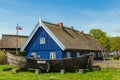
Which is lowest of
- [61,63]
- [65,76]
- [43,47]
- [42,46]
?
[65,76]

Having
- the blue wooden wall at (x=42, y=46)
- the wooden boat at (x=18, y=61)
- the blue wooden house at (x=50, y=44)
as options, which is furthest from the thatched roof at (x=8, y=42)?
the wooden boat at (x=18, y=61)

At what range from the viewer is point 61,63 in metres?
23.4

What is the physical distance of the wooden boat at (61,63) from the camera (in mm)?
23172

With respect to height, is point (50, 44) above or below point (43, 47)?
above

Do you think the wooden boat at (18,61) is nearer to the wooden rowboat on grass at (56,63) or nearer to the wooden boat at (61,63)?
the wooden rowboat on grass at (56,63)

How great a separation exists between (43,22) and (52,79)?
18.8 meters

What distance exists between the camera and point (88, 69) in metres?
24.8

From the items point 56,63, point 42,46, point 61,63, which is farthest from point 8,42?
point 61,63

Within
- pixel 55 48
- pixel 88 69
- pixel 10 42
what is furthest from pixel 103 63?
pixel 10 42

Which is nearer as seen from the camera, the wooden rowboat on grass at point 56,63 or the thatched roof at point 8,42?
the wooden rowboat on grass at point 56,63

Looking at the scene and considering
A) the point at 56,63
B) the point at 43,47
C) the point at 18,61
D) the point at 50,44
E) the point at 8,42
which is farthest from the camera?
the point at 8,42

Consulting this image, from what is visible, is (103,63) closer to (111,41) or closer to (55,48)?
(55,48)

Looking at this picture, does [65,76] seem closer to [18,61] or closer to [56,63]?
[56,63]

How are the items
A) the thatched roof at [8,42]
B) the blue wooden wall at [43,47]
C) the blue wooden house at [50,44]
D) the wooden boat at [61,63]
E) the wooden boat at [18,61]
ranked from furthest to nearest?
the thatched roof at [8,42] < the blue wooden wall at [43,47] < the blue wooden house at [50,44] < the wooden boat at [18,61] < the wooden boat at [61,63]
